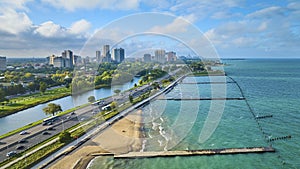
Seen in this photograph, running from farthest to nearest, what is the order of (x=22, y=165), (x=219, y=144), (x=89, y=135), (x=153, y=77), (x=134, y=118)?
(x=153, y=77) → (x=134, y=118) → (x=89, y=135) → (x=219, y=144) → (x=22, y=165)

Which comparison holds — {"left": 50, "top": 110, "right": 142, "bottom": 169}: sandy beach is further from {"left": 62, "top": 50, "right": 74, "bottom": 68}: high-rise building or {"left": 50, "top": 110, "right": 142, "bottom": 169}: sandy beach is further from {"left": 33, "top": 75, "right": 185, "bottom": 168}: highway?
{"left": 62, "top": 50, "right": 74, "bottom": 68}: high-rise building

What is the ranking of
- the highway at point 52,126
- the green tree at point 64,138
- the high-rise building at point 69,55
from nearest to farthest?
the highway at point 52,126 < the green tree at point 64,138 < the high-rise building at point 69,55

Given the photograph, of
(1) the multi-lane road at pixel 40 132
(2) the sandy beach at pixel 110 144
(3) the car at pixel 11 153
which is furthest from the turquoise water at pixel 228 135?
(1) the multi-lane road at pixel 40 132

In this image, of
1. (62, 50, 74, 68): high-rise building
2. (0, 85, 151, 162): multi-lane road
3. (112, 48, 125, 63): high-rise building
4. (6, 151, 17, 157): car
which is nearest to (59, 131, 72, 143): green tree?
(0, 85, 151, 162): multi-lane road

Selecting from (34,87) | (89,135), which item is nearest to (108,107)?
(89,135)

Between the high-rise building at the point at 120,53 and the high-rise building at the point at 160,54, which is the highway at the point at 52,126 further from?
the high-rise building at the point at 160,54

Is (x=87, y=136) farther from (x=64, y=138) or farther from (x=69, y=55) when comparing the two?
(x=69, y=55)

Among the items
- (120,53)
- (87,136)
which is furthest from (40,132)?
(120,53)

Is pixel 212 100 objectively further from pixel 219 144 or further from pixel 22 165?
pixel 22 165
